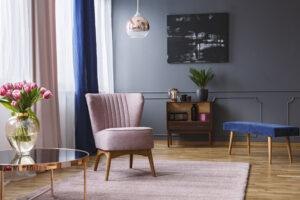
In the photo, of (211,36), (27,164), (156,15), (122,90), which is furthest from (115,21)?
(27,164)

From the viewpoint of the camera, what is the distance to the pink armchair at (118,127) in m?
3.22

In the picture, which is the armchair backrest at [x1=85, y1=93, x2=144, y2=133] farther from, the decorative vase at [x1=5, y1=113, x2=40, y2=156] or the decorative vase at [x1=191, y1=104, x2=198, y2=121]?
the decorative vase at [x1=191, y1=104, x2=198, y2=121]

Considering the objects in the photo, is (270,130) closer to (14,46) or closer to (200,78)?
(200,78)

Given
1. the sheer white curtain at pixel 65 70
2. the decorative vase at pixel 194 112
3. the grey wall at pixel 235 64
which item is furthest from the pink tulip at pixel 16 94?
the grey wall at pixel 235 64

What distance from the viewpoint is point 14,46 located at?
10.6ft

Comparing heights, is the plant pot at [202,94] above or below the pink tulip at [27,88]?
below

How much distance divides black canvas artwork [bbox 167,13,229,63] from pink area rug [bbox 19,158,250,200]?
199cm

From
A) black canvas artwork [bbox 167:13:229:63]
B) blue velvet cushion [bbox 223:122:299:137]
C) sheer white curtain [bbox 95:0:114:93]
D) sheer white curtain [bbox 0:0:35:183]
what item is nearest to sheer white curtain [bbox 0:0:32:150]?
sheer white curtain [bbox 0:0:35:183]

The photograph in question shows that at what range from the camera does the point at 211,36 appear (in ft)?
18.0

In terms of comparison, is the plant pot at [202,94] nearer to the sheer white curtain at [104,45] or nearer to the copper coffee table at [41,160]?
the sheer white curtain at [104,45]

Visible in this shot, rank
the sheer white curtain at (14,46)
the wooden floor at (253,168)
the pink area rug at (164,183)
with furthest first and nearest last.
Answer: the sheer white curtain at (14,46) < the wooden floor at (253,168) < the pink area rug at (164,183)

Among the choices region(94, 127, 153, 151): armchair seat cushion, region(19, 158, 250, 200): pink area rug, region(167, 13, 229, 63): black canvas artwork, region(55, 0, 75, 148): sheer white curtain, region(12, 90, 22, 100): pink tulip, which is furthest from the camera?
region(167, 13, 229, 63): black canvas artwork

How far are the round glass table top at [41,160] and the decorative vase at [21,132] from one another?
2.5 inches

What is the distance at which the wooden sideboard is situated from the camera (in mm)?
5246
